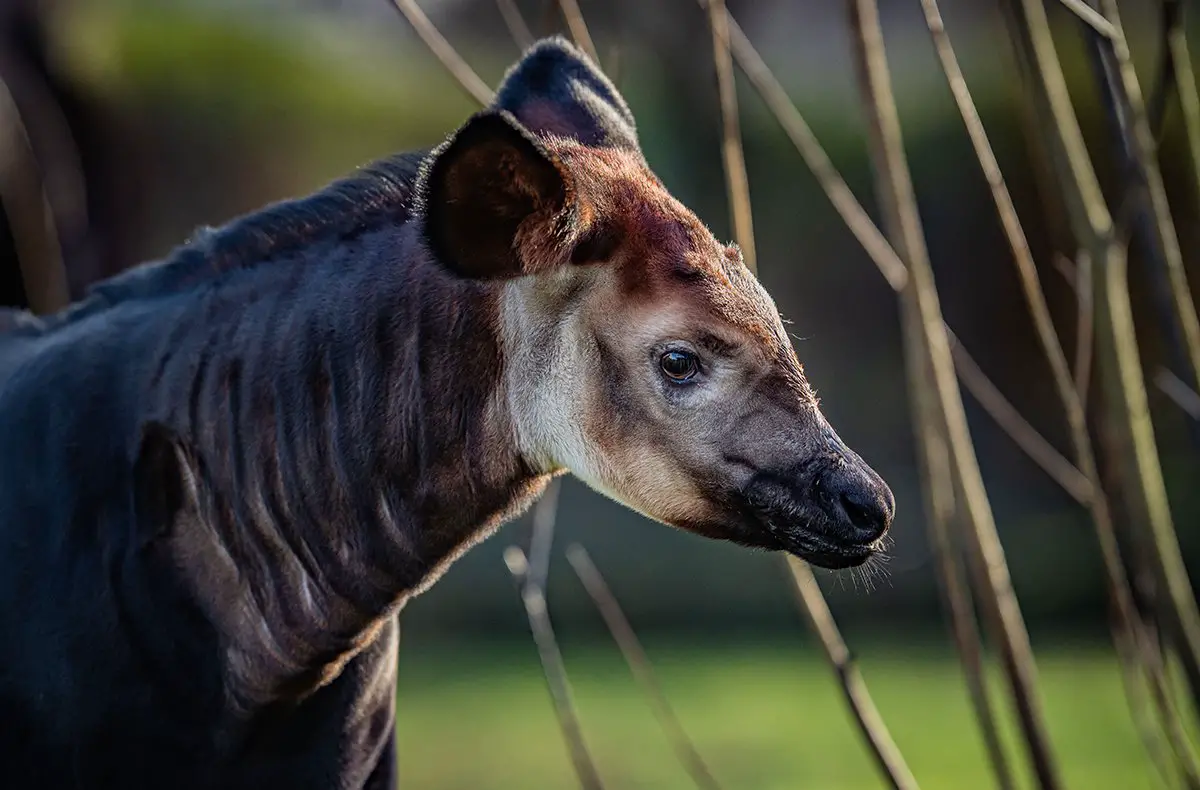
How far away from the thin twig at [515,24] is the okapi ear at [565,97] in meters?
0.05

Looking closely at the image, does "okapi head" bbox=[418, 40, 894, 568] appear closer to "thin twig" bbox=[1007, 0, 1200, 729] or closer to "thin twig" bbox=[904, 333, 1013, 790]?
"thin twig" bbox=[904, 333, 1013, 790]

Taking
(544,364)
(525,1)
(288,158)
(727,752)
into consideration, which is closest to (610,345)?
(544,364)

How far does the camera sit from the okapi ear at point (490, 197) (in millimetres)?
2125

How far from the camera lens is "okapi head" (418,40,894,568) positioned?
2186 mm

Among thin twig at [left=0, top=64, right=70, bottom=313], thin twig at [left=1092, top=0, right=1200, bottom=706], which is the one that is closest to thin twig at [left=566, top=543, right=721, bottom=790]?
thin twig at [left=1092, top=0, right=1200, bottom=706]

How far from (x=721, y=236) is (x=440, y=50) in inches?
272

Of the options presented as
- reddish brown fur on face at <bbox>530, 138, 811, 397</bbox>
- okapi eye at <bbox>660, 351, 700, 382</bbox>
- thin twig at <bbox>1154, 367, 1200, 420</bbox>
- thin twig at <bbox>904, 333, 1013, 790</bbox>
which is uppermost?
reddish brown fur on face at <bbox>530, 138, 811, 397</bbox>

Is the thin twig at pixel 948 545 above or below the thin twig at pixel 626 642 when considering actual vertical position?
above

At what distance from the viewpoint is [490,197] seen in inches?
87.4

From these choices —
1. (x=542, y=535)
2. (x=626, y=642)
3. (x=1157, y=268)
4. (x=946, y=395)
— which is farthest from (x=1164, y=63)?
(x=542, y=535)

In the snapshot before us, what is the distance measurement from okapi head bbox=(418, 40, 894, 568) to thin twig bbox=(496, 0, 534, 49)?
0.35 m

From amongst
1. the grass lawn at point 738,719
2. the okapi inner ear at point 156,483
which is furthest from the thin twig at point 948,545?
the grass lawn at point 738,719

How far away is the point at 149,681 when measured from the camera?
239 centimetres

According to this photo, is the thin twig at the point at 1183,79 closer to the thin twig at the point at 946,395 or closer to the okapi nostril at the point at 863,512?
the thin twig at the point at 946,395
